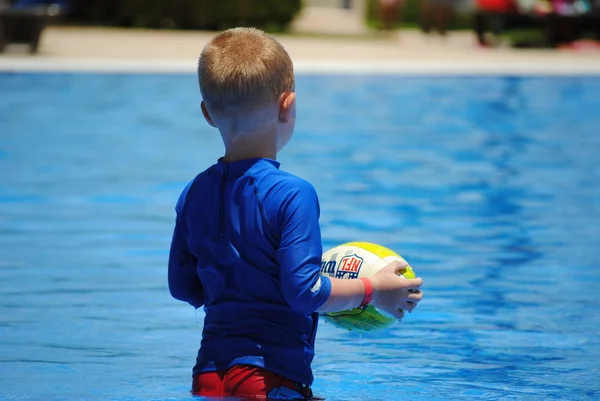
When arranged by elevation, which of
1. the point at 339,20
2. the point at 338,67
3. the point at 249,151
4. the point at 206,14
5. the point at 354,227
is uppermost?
the point at 249,151

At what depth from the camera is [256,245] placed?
9.86ft

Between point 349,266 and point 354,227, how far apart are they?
427 cm

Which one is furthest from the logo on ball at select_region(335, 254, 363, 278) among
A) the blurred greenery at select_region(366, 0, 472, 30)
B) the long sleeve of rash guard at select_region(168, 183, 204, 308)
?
the blurred greenery at select_region(366, 0, 472, 30)

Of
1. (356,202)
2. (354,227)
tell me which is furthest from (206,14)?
(354,227)

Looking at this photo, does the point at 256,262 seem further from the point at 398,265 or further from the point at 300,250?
the point at 398,265

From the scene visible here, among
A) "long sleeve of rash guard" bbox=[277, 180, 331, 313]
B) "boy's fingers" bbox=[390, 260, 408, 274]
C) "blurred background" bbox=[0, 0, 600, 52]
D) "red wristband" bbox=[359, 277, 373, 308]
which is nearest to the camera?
"long sleeve of rash guard" bbox=[277, 180, 331, 313]

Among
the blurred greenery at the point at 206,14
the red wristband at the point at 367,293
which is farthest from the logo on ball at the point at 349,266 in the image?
the blurred greenery at the point at 206,14

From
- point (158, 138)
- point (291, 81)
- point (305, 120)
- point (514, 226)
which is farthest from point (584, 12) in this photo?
point (291, 81)

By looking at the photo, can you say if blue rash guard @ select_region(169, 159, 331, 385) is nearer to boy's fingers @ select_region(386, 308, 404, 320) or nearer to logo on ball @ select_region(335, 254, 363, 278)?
boy's fingers @ select_region(386, 308, 404, 320)

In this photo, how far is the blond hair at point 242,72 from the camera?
2928 mm

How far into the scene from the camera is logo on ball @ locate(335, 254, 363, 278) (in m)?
3.48

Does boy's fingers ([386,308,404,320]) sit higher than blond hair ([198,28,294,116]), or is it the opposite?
blond hair ([198,28,294,116])

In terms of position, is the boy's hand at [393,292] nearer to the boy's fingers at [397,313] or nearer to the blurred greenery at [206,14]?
the boy's fingers at [397,313]

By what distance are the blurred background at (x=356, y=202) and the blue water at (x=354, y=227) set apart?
0.02 metres
